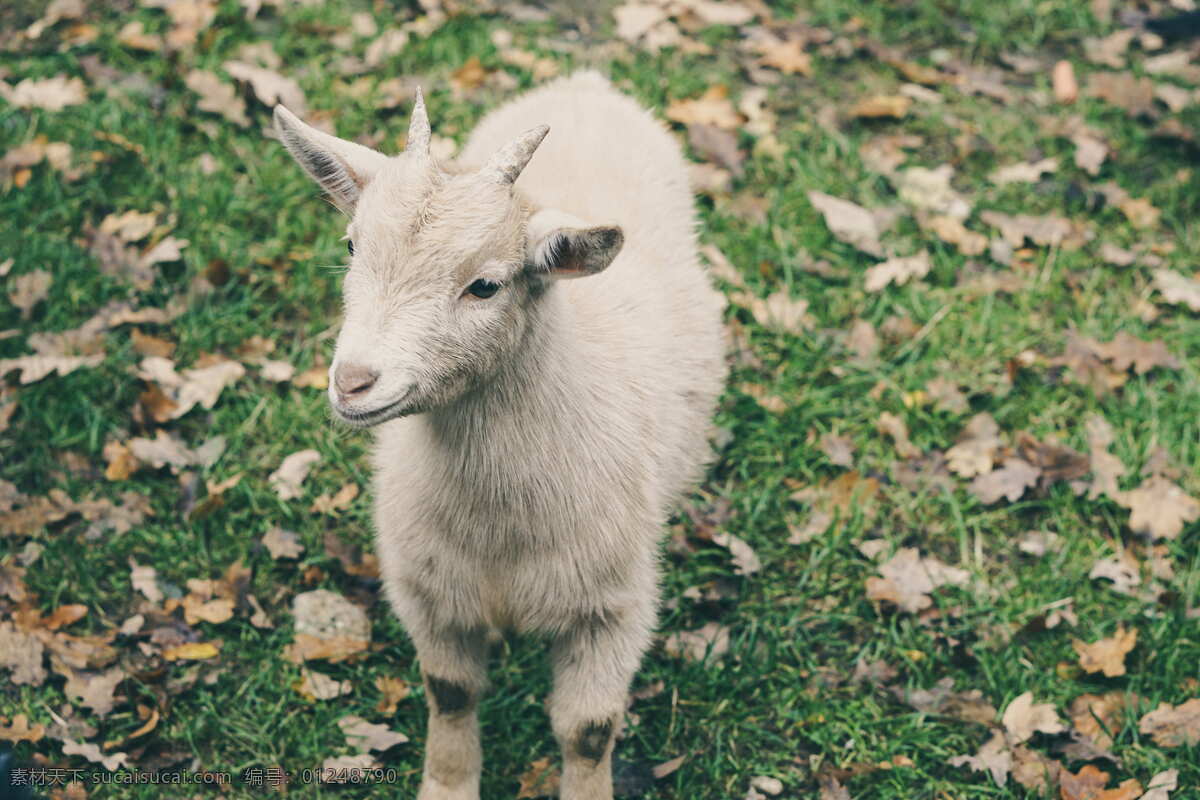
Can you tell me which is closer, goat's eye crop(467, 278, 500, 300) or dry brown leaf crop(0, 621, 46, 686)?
goat's eye crop(467, 278, 500, 300)

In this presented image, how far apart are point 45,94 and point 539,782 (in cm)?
386

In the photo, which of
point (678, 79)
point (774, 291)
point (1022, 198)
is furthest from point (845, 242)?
point (678, 79)

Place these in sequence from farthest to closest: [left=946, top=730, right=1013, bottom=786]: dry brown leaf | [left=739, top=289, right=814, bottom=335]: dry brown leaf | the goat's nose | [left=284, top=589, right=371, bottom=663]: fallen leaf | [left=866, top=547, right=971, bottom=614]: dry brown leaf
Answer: [left=739, top=289, right=814, bottom=335]: dry brown leaf < [left=866, top=547, right=971, bottom=614]: dry brown leaf < [left=284, top=589, right=371, bottom=663]: fallen leaf < [left=946, top=730, right=1013, bottom=786]: dry brown leaf < the goat's nose

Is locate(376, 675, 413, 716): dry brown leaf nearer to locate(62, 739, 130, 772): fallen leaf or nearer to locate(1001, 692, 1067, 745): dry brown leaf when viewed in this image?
locate(62, 739, 130, 772): fallen leaf

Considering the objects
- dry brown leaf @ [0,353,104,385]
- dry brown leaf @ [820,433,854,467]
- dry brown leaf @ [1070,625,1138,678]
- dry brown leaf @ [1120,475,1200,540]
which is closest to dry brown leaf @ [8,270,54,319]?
dry brown leaf @ [0,353,104,385]

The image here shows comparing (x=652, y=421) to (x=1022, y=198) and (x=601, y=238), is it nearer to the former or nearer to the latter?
(x=601, y=238)

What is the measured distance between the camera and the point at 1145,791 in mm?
3316

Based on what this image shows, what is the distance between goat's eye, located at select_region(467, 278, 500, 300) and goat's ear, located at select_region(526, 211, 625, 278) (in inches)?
4.5

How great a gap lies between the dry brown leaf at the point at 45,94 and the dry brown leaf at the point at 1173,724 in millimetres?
4965

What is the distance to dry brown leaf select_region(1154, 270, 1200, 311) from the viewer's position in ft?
15.8

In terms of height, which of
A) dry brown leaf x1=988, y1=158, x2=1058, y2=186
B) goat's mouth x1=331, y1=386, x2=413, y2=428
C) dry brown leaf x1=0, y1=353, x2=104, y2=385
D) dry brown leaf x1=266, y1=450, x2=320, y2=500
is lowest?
dry brown leaf x1=266, y1=450, x2=320, y2=500

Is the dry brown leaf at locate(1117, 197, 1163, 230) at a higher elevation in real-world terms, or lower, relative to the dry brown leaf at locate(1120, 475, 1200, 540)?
higher

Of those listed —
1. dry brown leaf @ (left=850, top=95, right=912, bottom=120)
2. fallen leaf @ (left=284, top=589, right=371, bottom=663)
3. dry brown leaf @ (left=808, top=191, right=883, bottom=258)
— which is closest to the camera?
fallen leaf @ (left=284, top=589, right=371, bottom=663)

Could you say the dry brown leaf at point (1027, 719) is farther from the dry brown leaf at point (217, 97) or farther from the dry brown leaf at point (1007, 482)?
the dry brown leaf at point (217, 97)
